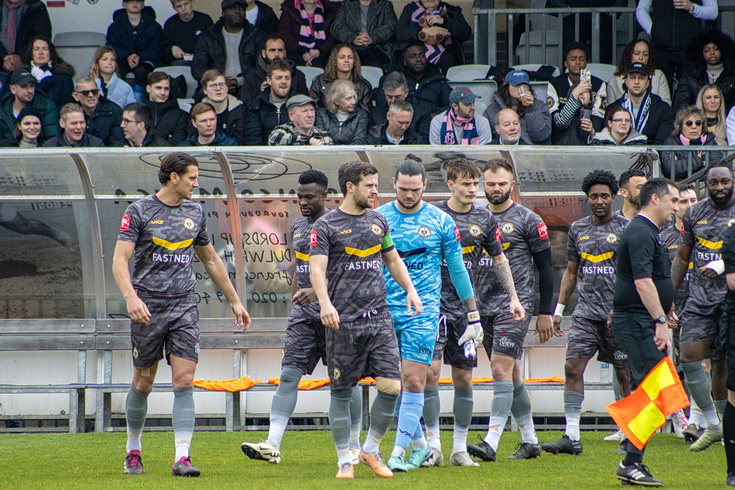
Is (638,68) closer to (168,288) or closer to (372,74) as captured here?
(372,74)

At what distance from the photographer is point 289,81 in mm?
13242

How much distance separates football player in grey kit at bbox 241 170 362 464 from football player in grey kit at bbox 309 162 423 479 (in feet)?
2.42

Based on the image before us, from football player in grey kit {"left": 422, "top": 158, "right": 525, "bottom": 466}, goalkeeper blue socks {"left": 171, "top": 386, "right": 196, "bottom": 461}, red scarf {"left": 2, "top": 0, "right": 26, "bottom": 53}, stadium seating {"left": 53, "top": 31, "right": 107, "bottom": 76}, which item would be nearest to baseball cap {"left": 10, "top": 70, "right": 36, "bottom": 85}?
red scarf {"left": 2, "top": 0, "right": 26, "bottom": 53}

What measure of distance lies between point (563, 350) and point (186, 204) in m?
5.16

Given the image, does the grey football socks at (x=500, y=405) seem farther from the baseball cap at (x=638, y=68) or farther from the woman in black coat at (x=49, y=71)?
the woman in black coat at (x=49, y=71)

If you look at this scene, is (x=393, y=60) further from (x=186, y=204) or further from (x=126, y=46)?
(x=186, y=204)

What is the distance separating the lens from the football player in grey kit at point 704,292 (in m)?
9.07

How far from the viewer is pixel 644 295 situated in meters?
7.01

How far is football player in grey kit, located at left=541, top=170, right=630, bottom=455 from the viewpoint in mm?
9109

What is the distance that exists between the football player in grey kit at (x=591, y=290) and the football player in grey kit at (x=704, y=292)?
499 millimetres

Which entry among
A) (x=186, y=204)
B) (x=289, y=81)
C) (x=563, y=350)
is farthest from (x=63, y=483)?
(x=289, y=81)

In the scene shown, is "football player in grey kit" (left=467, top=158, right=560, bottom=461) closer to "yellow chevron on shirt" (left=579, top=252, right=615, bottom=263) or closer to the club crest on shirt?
"yellow chevron on shirt" (left=579, top=252, right=615, bottom=263)

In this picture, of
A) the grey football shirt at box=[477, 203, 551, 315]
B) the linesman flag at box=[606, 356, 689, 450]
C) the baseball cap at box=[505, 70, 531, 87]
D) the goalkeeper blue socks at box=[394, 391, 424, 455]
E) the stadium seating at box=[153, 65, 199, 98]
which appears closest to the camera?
the linesman flag at box=[606, 356, 689, 450]

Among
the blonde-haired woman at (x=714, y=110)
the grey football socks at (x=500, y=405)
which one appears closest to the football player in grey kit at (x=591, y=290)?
the grey football socks at (x=500, y=405)
